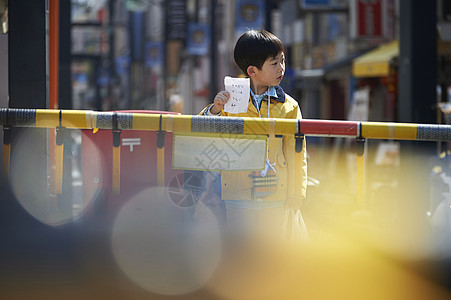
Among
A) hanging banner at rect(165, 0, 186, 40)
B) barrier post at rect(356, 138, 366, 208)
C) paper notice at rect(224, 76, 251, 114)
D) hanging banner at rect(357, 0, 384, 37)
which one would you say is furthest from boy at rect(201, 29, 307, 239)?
hanging banner at rect(165, 0, 186, 40)

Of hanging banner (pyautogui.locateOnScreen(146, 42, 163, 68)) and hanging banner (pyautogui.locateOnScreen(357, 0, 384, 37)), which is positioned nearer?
hanging banner (pyautogui.locateOnScreen(357, 0, 384, 37))

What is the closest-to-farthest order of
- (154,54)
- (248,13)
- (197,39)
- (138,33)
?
(248,13) → (197,39) → (154,54) → (138,33)

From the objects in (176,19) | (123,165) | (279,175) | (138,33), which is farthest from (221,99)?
(138,33)

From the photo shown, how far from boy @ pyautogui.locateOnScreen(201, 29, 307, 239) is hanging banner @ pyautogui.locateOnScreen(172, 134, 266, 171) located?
14 centimetres

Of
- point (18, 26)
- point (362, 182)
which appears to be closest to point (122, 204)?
point (362, 182)

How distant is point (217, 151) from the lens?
3.49 metres

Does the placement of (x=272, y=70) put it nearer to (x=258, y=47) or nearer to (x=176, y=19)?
(x=258, y=47)

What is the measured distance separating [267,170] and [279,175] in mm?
79

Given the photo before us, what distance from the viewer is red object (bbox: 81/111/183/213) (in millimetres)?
3838

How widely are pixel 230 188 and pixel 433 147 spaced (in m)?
4.79

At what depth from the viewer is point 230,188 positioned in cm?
368

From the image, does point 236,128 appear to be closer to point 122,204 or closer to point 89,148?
point 122,204

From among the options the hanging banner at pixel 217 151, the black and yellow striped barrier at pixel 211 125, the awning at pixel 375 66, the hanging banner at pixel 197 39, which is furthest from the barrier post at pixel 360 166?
the hanging banner at pixel 197 39

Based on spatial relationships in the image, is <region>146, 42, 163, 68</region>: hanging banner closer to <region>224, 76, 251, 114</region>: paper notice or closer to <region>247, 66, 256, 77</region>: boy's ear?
<region>247, 66, 256, 77</region>: boy's ear
